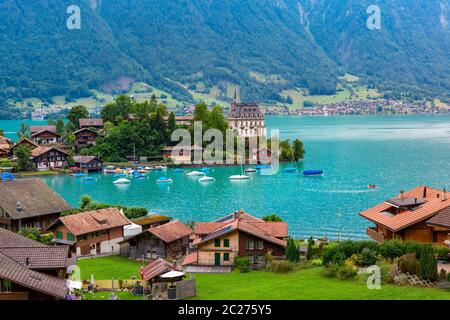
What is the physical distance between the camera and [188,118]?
Result: 4528 inches

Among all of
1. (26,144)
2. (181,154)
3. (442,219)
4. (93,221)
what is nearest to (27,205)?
(93,221)

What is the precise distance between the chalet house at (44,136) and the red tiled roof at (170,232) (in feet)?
254

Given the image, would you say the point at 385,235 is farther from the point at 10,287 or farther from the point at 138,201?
the point at 138,201

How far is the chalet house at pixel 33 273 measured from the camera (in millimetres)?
17297

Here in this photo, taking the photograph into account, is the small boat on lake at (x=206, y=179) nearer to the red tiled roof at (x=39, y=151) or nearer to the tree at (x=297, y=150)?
the tree at (x=297, y=150)

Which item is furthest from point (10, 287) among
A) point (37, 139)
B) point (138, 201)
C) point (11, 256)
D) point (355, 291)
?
point (37, 139)

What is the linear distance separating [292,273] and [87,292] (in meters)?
8.37

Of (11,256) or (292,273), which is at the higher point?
(11,256)

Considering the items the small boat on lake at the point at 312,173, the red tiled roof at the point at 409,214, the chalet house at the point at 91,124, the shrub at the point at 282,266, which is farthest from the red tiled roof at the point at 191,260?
the chalet house at the point at 91,124

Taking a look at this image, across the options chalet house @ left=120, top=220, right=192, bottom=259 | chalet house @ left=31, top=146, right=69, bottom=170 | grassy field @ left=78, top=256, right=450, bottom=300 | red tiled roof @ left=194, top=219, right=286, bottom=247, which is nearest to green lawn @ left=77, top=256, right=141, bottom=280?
grassy field @ left=78, top=256, right=450, bottom=300

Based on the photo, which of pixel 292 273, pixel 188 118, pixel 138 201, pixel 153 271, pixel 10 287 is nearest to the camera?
pixel 10 287

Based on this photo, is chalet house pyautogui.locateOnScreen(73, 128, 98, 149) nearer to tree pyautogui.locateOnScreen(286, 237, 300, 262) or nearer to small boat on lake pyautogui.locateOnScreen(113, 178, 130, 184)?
small boat on lake pyautogui.locateOnScreen(113, 178, 130, 184)

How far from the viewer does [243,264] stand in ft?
92.9

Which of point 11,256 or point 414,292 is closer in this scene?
point 414,292
